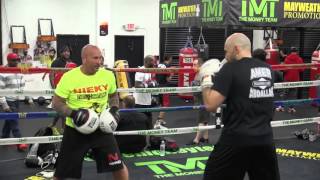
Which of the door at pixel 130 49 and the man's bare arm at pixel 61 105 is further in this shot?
the door at pixel 130 49

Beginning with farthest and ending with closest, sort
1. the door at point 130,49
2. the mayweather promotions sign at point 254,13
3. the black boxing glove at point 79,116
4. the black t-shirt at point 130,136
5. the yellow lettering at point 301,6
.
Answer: the door at point 130,49, the yellow lettering at point 301,6, the mayweather promotions sign at point 254,13, the black t-shirt at point 130,136, the black boxing glove at point 79,116

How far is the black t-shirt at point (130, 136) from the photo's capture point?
19.7ft

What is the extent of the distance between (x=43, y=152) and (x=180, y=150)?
1944 millimetres

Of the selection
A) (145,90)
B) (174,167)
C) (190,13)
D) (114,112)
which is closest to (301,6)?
(190,13)

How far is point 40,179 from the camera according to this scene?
4.93 meters

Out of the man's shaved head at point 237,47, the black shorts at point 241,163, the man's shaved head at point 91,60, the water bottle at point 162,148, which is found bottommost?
the water bottle at point 162,148

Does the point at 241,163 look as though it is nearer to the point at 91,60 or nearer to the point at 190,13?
the point at 91,60

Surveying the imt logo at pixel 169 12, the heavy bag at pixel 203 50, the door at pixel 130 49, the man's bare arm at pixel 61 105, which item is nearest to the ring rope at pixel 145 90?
the heavy bag at pixel 203 50

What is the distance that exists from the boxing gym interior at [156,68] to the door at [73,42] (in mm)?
30

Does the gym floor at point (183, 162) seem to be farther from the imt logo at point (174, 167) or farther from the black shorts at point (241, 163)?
the black shorts at point (241, 163)

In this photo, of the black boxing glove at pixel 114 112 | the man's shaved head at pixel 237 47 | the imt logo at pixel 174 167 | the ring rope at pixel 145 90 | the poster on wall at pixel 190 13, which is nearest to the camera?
the man's shaved head at pixel 237 47

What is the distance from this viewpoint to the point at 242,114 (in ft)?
9.98

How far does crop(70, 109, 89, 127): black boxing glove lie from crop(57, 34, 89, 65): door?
392 inches

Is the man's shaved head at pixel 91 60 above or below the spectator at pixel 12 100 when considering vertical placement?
above
